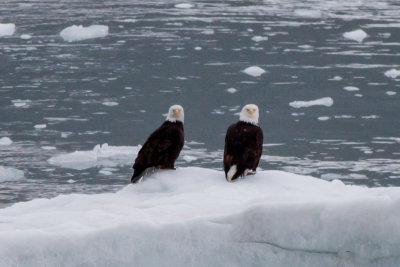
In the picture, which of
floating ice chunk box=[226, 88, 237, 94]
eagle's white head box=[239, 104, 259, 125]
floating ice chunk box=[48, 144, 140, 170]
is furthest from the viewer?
floating ice chunk box=[226, 88, 237, 94]

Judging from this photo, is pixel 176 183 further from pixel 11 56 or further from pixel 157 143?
pixel 11 56

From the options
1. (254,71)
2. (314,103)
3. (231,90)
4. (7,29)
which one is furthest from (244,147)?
(7,29)

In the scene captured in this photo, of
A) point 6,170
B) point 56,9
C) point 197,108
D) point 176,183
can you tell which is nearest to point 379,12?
point 56,9

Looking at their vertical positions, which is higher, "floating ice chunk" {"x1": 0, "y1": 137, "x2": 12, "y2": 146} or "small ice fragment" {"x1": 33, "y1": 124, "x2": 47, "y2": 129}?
"floating ice chunk" {"x1": 0, "y1": 137, "x2": 12, "y2": 146}

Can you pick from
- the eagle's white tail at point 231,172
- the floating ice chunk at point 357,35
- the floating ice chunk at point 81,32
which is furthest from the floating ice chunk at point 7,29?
the eagle's white tail at point 231,172

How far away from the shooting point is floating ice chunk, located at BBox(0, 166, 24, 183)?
301 inches

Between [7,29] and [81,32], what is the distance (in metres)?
1.35

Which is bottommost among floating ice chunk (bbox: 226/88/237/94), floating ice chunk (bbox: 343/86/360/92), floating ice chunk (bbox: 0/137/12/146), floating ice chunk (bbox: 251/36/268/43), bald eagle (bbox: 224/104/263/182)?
floating ice chunk (bbox: 343/86/360/92)

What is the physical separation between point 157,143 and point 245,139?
55 cm

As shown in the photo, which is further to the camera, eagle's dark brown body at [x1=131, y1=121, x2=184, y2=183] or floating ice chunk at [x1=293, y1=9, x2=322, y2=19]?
floating ice chunk at [x1=293, y1=9, x2=322, y2=19]

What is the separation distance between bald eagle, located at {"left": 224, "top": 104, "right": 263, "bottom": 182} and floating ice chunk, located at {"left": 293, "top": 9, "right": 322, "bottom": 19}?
36.1 ft

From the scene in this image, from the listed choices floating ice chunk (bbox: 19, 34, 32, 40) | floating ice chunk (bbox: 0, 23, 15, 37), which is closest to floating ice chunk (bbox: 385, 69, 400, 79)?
floating ice chunk (bbox: 19, 34, 32, 40)

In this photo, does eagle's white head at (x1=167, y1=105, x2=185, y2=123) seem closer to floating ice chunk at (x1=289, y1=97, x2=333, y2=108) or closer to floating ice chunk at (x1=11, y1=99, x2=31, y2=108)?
floating ice chunk at (x1=289, y1=97, x2=333, y2=108)

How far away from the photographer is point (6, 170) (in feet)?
25.4
